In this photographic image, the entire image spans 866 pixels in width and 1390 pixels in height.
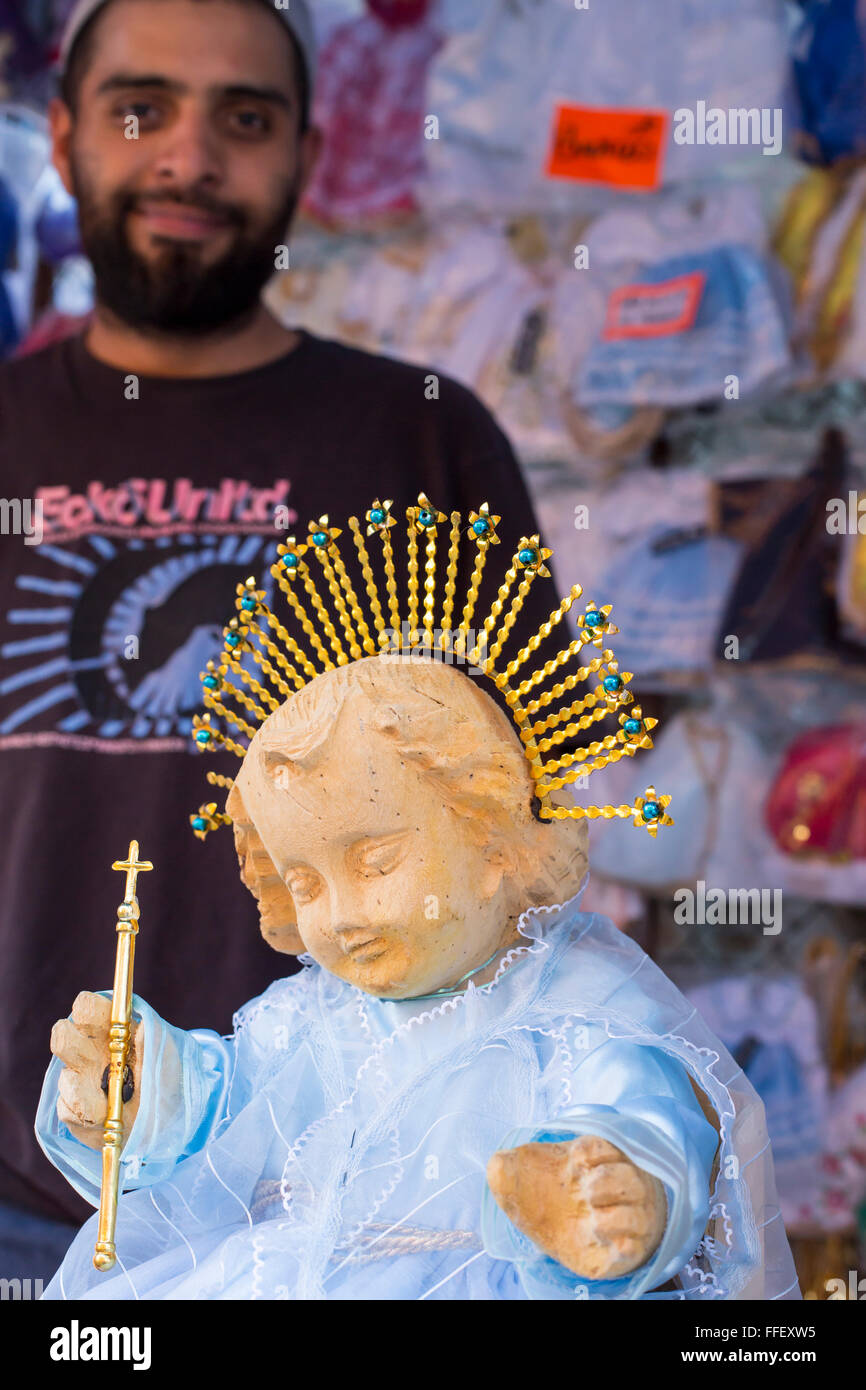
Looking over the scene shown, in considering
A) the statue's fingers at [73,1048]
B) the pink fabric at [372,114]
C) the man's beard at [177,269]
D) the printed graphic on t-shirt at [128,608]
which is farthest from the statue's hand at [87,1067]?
the pink fabric at [372,114]

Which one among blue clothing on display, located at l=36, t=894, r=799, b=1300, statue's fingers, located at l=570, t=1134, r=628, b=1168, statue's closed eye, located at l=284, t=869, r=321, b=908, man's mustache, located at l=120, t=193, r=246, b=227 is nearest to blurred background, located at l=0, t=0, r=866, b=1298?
man's mustache, located at l=120, t=193, r=246, b=227

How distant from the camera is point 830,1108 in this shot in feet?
8.47

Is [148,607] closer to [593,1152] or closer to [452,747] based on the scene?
[452,747]

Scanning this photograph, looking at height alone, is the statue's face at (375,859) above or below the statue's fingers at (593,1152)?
above

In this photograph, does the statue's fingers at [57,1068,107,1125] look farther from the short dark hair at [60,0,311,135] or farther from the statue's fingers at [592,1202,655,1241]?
the short dark hair at [60,0,311,135]

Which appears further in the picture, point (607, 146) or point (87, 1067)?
point (607, 146)

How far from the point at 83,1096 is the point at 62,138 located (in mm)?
1583

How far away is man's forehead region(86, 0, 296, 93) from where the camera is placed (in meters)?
2.16

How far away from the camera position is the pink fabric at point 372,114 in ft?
8.95

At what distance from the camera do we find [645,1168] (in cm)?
112

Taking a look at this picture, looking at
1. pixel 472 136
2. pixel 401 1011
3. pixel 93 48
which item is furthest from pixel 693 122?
pixel 401 1011

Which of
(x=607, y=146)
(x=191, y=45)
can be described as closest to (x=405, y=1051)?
(x=191, y=45)

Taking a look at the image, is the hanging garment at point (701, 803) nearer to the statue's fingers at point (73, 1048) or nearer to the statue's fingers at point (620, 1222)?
the statue's fingers at point (73, 1048)
